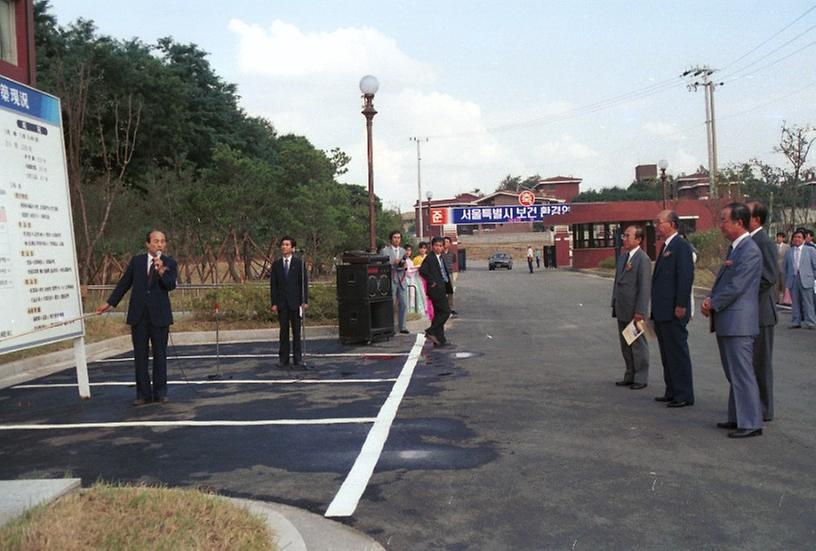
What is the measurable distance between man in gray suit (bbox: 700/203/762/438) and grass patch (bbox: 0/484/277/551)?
164 inches

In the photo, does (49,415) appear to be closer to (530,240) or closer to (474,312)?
(474,312)

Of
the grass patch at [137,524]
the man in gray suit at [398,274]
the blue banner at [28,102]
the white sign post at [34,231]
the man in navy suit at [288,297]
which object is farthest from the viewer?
the man in gray suit at [398,274]

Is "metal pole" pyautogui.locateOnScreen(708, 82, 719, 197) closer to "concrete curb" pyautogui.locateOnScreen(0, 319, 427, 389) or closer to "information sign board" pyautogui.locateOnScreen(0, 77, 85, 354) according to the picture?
"concrete curb" pyautogui.locateOnScreen(0, 319, 427, 389)

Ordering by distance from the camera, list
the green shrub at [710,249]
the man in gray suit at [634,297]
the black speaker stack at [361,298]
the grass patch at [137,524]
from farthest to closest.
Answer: the green shrub at [710,249] → the black speaker stack at [361,298] → the man in gray suit at [634,297] → the grass patch at [137,524]

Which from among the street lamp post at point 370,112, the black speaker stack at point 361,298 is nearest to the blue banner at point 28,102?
the black speaker stack at point 361,298

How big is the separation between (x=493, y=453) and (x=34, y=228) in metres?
5.29

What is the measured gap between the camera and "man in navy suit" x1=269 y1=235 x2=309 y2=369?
11.0 metres

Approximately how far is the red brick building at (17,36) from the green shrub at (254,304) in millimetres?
5597

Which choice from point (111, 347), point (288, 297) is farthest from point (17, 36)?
Result: point (288, 297)

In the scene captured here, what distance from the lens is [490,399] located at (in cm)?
823

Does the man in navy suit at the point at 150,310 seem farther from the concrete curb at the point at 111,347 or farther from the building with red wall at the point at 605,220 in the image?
the building with red wall at the point at 605,220

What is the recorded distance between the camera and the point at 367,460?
19.4ft

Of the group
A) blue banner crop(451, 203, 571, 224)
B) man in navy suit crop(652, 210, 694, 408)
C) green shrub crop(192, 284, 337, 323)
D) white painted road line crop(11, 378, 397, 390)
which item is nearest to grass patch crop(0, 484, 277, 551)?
man in navy suit crop(652, 210, 694, 408)

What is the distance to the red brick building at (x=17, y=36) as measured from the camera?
12602 mm
